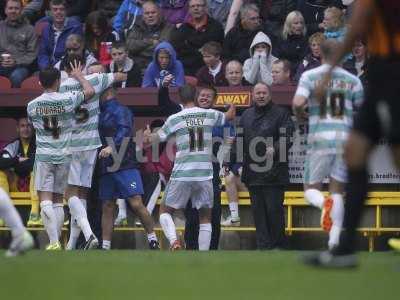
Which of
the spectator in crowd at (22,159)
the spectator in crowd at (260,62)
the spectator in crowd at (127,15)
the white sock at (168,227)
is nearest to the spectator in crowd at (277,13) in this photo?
the spectator in crowd at (260,62)

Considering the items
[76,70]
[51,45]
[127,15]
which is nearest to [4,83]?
[51,45]

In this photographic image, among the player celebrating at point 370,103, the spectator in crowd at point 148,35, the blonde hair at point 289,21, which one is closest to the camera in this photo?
the player celebrating at point 370,103

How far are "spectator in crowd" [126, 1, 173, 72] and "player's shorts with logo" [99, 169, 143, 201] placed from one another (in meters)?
2.72

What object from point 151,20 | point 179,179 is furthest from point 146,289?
point 151,20

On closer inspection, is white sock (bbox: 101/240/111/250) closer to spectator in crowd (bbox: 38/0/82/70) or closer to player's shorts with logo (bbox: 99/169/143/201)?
player's shorts with logo (bbox: 99/169/143/201)

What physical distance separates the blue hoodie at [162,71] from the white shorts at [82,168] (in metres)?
1.77

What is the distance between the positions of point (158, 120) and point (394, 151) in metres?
8.27

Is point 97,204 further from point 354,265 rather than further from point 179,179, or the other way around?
point 354,265

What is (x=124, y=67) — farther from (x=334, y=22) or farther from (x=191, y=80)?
(x=334, y=22)

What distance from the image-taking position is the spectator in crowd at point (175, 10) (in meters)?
19.0

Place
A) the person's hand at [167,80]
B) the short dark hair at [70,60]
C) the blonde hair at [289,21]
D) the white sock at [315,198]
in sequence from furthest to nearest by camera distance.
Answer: the blonde hair at [289,21] → the person's hand at [167,80] → the short dark hair at [70,60] → the white sock at [315,198]

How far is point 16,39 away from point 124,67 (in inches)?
90.6

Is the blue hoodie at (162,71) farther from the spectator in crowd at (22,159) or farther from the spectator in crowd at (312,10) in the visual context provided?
the spectator in crowd at (312,10)

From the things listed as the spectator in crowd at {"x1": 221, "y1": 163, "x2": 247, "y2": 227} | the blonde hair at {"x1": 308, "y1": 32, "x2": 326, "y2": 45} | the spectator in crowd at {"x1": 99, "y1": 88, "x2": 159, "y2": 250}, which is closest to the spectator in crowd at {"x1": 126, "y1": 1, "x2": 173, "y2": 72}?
the blonde hair at {"x1": 308, "y1": 32, "x2": 326, "y2": 45}
